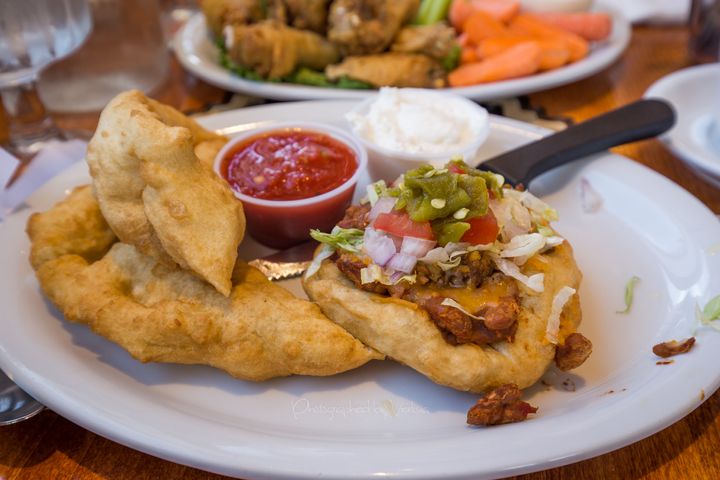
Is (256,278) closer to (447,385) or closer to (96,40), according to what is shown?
(447,385)

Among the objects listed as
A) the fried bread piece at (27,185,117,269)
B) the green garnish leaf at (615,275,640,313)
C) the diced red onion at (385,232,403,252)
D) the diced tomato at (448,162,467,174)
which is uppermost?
the diced tomato at (448,162,467,174)

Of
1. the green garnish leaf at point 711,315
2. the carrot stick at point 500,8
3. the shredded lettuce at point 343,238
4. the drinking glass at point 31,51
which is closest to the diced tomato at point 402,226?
the shredded lettuce at point 343,238

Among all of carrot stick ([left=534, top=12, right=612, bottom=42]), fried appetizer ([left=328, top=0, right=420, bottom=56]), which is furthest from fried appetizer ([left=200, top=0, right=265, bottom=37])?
carrot stick ([left=534, top=12, right=612, bottom=42])

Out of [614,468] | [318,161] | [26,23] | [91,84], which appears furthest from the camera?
[91,84]

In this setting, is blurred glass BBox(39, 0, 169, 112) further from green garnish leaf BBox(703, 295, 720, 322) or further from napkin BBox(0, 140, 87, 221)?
green garnish leaf BBox(703, 295, 720, 322)

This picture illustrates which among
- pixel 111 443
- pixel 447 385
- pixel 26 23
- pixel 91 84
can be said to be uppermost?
pixel 26 23

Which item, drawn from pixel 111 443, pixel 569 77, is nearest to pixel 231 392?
pixel 111 443

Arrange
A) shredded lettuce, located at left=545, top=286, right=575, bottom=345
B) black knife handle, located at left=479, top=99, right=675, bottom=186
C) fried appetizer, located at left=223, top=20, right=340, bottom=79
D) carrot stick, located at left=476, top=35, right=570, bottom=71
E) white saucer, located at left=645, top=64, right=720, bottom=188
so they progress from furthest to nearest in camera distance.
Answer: carrot stick, located at left=476, top=35, right=570, bottom=71
fried appetizer, located at left=223, top=20, right=340, bottom=79
white saucer, located at left=645, top=64, right=720, bottom=188
black knife handle, located at left=479, top=99, right=675, bottom=186
shredded lettuce, located at left=545, top=286, right=575, bottom=345
